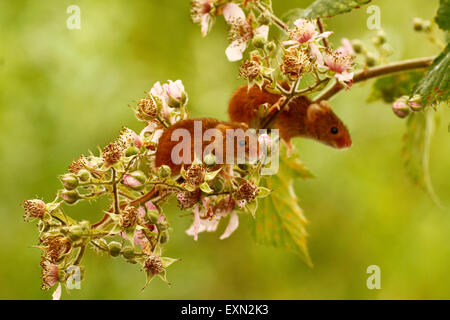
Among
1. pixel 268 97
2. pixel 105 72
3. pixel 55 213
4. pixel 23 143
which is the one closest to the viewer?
pixel 55 213

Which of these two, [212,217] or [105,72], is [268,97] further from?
[105,72]

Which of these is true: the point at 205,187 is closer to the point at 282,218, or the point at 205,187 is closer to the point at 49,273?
the point at 49,273

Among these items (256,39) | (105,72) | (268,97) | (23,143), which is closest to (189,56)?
(105,72)

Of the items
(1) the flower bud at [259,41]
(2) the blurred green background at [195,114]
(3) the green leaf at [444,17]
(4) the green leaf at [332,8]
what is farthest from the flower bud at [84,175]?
(2) the blurred green background at [195,114]

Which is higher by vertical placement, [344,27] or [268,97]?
[344,27]

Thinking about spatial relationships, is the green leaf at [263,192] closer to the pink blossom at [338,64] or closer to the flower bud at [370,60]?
the pink blossom at [338,64]

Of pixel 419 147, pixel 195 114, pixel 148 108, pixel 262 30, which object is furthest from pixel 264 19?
pixel 195 114
